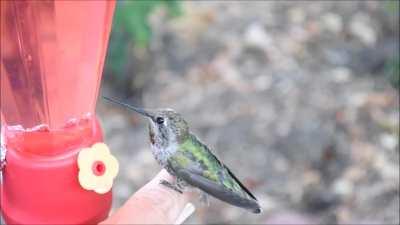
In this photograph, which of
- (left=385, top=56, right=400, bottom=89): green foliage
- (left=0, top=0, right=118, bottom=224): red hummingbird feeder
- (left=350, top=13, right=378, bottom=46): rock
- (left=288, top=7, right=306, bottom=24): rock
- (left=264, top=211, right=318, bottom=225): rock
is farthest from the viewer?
(left=288, top=7, right=306, bottom=24): rock

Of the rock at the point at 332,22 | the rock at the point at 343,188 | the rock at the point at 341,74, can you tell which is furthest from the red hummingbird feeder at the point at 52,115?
the rock at the point at 332,22

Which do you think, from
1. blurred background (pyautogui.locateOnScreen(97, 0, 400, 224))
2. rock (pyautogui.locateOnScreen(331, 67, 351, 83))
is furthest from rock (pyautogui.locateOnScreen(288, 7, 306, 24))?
rock (pyautogui.locateOnScreen(331, 67, 351, 83))

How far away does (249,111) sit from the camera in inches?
128

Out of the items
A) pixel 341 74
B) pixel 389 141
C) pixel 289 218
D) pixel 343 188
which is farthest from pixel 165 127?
pixel 341 74

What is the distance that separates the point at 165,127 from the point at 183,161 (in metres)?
0.08

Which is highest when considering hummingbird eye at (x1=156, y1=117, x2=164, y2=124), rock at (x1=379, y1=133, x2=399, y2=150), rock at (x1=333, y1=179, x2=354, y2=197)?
hummingbird eye at (x1=156, y1=117, x2=164, y2=124)

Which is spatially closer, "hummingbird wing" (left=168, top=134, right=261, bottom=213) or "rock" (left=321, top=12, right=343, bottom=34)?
"hummingbird wing" (left=168, top=134, right=261, bottom=213)

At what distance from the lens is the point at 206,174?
141 centimetres

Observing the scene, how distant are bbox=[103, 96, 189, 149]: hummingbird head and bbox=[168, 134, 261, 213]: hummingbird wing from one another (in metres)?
0.03

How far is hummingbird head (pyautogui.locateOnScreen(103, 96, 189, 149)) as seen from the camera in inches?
53.2

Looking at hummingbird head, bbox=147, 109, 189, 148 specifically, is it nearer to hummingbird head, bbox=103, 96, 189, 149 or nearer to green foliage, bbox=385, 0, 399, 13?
hummingbird head, bbox=103, 96, 189, 149

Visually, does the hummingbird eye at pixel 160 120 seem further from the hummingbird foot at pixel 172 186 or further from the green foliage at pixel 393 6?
the green foliage at pixel 393 6

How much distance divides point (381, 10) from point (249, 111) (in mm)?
943

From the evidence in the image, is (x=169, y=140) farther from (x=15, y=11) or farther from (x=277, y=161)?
(x=277, y=161)
